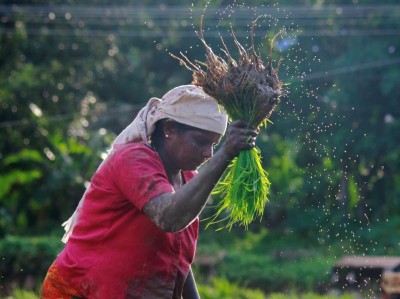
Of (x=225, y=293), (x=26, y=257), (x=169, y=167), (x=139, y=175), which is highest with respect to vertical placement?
(x=139, y=175)

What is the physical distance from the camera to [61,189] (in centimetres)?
1939

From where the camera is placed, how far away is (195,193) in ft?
11.7

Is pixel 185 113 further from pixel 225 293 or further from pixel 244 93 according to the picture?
pixel 225 293

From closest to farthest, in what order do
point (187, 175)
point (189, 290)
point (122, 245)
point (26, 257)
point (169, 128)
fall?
point (122, 245) → point (169, 128) → point (187, 175) → point (189, 290) → point (26, 257)

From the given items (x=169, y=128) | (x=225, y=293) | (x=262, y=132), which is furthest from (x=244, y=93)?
(x=262, y=132)

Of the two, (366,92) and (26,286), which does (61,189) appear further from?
(366,92)

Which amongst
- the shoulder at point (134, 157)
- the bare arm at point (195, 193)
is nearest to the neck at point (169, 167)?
the shoulder at point (134, 157)

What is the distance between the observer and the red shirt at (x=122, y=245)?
3.85 metres

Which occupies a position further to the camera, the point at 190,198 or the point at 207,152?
the point at 207,152

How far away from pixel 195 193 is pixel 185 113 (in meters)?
0.45

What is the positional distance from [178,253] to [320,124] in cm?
1630

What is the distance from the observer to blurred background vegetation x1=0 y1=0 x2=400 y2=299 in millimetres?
18969

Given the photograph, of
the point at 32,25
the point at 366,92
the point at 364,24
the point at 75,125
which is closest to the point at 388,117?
the point at 366,92

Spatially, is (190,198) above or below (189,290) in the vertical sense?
above
